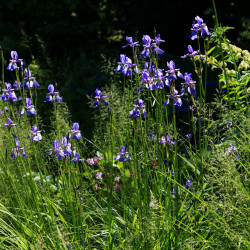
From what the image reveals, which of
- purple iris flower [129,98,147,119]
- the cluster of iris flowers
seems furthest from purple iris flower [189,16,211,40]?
purple iris flower [129,98,147,119]

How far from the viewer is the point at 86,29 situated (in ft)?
24.0

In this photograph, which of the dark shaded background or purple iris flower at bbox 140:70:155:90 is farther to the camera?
the dark shaded background

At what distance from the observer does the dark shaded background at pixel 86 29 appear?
20.4 feet

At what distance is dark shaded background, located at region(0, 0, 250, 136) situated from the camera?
6207 millimetres

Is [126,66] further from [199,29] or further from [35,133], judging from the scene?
[35,133]

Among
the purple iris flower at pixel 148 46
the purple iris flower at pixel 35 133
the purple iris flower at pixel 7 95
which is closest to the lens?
the purple iris flower at pixel 148 46

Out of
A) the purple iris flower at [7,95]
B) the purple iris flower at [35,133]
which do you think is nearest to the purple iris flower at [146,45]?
the purple iris flower at [35,133]

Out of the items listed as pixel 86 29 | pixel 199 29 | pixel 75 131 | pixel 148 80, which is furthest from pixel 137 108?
pixel 86 29

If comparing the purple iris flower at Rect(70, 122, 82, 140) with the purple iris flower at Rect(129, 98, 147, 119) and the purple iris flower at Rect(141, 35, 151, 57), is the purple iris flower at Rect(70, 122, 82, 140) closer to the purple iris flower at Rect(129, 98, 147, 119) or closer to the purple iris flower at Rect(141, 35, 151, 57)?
the purple iris flower at Rect(129, 98, 147, 119)

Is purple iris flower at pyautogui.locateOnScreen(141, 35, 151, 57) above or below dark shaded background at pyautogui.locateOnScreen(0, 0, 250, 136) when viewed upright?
below

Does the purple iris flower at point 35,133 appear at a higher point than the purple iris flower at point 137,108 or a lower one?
lower

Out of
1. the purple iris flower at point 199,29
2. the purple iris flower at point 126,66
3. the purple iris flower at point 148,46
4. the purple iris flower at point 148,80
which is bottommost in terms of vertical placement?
the purple iris flower at point 148,80

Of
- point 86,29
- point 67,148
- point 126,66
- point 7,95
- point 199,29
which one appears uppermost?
point 86,29

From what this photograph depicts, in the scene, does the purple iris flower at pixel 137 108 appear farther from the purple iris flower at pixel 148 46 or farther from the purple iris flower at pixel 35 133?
the purple iris flower at pixel 35 133
